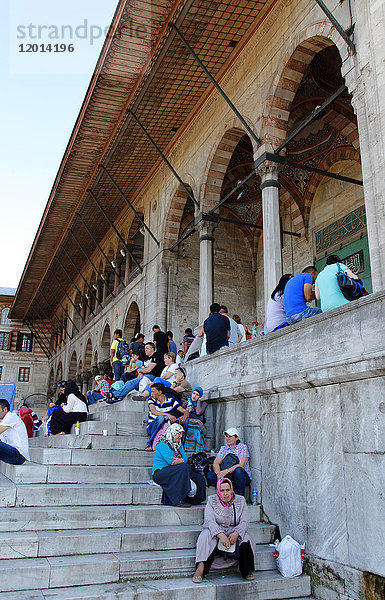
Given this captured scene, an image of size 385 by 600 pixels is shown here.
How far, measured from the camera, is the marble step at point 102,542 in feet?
12.5

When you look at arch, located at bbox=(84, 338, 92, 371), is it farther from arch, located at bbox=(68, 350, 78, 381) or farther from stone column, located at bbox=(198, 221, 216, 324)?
stone column, located at bbox=(198, 221, 216, 324)

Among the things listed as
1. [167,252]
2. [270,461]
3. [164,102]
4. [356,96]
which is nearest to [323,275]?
[270,461]

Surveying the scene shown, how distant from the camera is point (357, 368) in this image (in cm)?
391

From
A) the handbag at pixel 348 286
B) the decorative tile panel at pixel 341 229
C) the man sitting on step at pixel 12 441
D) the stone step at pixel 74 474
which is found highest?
the decorative tile panel at pixel 341 229

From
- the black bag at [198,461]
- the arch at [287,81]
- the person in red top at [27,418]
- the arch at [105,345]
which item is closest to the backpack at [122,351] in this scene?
the person in red top at [27,418]

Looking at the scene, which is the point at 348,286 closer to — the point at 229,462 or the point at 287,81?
the point at 229,462

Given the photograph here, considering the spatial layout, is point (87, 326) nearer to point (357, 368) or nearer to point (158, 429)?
point (158, 429)

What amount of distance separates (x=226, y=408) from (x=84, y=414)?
2.21 meters

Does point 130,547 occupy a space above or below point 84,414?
below

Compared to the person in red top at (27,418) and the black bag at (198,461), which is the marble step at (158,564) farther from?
the person in red top at (27,418)

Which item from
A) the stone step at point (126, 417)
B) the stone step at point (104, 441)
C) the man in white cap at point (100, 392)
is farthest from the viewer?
the man in white cap at point (100, 392)

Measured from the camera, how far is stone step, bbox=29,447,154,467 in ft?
17.3

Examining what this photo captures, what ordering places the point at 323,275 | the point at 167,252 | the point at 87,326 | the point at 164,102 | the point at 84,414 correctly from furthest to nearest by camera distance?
the point at 87,326 → the point at 167,252 → the point at 164,102 → the point at 84,414 → the point at 323,275

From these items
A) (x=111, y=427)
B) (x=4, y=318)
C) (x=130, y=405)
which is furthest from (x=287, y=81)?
(x=4, y=318)
